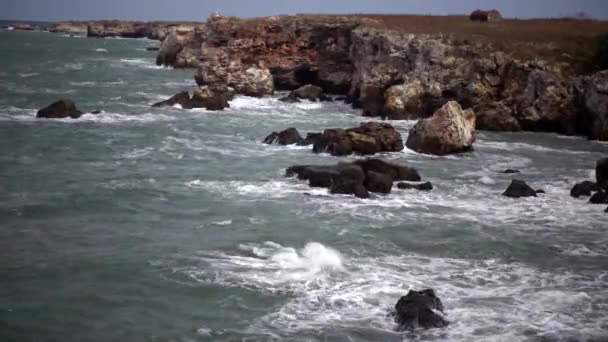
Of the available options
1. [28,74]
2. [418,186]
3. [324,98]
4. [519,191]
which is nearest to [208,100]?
[324,98]

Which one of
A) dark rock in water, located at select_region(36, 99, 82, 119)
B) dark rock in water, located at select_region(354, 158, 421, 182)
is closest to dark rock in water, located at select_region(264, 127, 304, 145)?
dark rock in water, located at select_region(354, 158, 421, 182)

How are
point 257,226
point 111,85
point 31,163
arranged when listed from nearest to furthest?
1. point 257,226
2. point 31,163
3. point 111,85

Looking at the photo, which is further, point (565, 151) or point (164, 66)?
point (164, 66)

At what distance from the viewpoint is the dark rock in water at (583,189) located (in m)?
28.2

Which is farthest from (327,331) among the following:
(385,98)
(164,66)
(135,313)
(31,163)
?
Answer: (164,66)

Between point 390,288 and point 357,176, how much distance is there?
33.4ft

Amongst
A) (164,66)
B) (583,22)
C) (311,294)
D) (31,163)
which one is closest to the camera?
(311,294)

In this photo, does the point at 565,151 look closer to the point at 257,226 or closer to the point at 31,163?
the point at 257,226

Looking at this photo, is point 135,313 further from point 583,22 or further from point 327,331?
point 583,22

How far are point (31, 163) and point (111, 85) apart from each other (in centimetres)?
3376

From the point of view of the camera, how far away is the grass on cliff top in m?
47.8

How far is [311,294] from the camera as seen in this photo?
17625 millimetres

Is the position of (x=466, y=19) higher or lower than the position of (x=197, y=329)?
higher

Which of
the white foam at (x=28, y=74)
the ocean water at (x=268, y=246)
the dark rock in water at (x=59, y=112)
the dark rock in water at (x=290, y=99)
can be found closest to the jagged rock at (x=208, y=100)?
the dark rock in water at (x=290, y=99)
